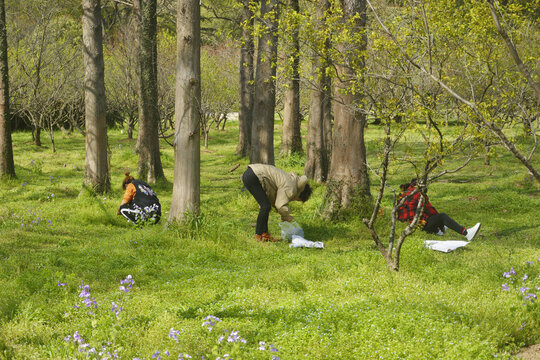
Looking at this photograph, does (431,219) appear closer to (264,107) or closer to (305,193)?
(305,193)

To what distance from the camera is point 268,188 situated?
29.5 ft

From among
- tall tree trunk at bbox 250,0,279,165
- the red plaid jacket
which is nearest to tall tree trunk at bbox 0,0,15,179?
tall tree trunk at bbox 250,0,279,165

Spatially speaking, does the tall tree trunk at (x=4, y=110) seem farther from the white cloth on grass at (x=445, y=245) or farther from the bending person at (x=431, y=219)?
the white cloth on grass at (x=445, y=245)

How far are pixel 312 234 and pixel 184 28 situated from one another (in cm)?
433

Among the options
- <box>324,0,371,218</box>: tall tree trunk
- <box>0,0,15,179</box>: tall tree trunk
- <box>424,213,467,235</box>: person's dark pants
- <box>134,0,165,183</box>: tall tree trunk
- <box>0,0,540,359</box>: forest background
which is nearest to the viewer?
<box>0,0,540,359</box>: forest background

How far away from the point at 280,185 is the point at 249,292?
3385 mm

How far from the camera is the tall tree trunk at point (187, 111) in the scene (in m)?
8.51

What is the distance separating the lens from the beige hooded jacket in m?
8.81

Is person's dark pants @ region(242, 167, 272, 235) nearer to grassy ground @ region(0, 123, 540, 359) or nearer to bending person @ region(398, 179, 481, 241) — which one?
grassy ground @ region(0, 123, 540, 359)

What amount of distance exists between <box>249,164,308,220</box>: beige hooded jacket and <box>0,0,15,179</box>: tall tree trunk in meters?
9.08

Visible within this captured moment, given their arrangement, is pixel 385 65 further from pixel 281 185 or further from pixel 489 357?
pixel 489 357

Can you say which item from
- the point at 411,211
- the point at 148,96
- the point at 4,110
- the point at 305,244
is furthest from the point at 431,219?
the point at 4,110

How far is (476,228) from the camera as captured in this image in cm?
934

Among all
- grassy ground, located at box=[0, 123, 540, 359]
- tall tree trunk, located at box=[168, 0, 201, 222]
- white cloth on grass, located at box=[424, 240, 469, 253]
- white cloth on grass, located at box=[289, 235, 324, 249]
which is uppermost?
tall tree trunk, located at box=[168, 0, 201, 222]
